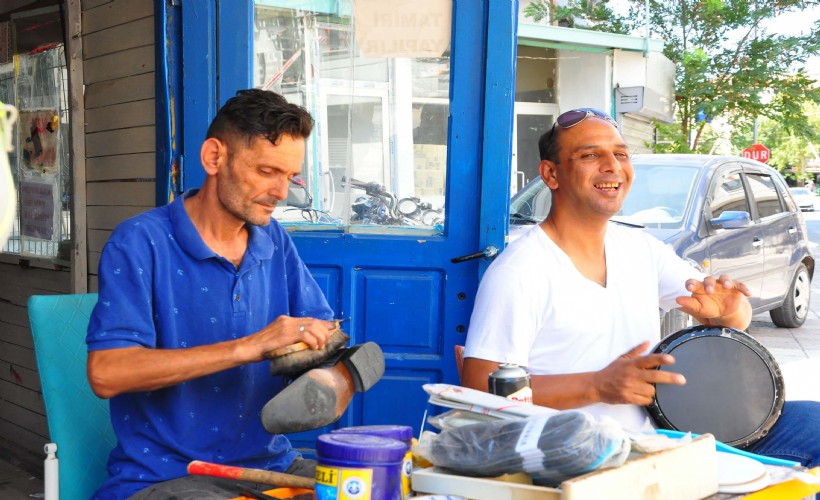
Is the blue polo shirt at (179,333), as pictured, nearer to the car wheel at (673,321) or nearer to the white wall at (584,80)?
the car wheel at (673,321)

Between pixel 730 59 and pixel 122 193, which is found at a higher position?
pixel 730 59

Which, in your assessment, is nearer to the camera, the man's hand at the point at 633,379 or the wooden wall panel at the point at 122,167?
the man's hand at the point at 633,379

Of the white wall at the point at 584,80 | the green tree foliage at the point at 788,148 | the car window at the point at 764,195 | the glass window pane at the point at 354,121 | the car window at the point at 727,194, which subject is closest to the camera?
the glass window pane at the point at 354,121

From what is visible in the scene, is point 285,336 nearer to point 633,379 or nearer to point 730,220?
point 633,379

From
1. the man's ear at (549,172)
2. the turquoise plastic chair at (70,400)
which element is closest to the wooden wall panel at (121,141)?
the turquoise plastic chair at (70,400)

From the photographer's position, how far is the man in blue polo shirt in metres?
1.99

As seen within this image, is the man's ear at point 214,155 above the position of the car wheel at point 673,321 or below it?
above

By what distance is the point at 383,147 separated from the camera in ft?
13.3

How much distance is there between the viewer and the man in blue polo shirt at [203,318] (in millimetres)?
1988

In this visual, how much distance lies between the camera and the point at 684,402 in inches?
88.5

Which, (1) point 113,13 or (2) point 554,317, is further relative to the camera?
(1) point 113,13

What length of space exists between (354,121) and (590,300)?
1862mm

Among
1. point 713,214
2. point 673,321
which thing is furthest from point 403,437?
point 713,214

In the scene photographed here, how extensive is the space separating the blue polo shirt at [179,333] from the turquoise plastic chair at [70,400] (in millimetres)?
A: 278
